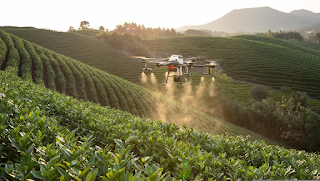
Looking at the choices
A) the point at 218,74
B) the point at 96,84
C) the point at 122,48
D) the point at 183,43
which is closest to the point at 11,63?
the point at 96,84

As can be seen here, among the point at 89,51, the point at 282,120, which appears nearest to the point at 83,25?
the point at 89,51

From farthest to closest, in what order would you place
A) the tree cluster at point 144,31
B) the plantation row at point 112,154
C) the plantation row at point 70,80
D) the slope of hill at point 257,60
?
the tree cluster at point 144,31, the slope of hill at point 257,60, the plantation row at point 70,80, the plantation row at point 112,154

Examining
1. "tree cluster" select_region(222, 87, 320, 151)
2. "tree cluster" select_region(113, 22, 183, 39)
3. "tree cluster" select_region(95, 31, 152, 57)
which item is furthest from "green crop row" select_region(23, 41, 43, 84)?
"tree cluster" select_region(113, 22, 183, 39)

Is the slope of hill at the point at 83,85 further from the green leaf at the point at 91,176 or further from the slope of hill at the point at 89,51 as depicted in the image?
the slope of hill at the point at 89,51

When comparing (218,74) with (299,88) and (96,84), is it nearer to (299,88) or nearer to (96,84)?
(299,88)

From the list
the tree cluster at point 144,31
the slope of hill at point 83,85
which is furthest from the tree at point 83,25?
the slope of hill at point 83,85

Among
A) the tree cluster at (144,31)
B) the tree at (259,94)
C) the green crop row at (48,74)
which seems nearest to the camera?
the green crop row at (48,74)

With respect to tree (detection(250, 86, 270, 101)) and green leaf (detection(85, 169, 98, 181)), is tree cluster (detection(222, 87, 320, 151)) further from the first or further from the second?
green leaf (detection(85, 169, 98, 181))
